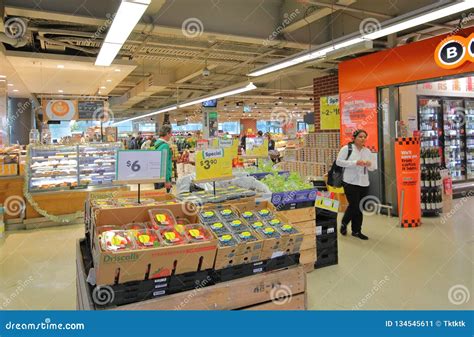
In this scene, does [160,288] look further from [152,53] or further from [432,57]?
[152,53]

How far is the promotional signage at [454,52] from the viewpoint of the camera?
575 cm

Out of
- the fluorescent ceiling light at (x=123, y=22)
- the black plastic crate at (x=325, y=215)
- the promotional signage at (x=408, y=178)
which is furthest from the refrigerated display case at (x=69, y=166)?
the promotional signage at (x=408, y=178)

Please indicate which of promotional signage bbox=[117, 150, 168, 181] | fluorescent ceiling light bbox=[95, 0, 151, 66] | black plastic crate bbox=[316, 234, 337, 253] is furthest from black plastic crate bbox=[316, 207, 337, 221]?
fluorescent ceiling light bbox=[95, 0, 151, 66]

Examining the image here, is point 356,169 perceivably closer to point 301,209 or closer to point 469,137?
point 301,209

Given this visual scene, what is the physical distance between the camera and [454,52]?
596cm

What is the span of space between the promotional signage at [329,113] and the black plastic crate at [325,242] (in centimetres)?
547

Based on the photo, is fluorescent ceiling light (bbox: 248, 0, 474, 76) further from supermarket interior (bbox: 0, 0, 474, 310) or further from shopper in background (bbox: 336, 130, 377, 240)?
shopper in background (bbox: 336, 130, 377, 240)

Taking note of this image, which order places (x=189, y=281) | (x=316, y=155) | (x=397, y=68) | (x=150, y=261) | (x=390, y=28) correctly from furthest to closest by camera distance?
1. (x=316, y=155)
2. (x=397, y=68)
3. (x=390, y=28)
4. (x=189, y=281)
5. (x=150, y=261)

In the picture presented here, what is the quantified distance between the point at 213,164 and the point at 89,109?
913cm

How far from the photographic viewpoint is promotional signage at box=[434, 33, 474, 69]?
18.9ft

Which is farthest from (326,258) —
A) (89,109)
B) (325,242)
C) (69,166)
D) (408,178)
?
(89,109)

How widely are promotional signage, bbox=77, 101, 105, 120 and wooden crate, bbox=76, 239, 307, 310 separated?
914 cm
